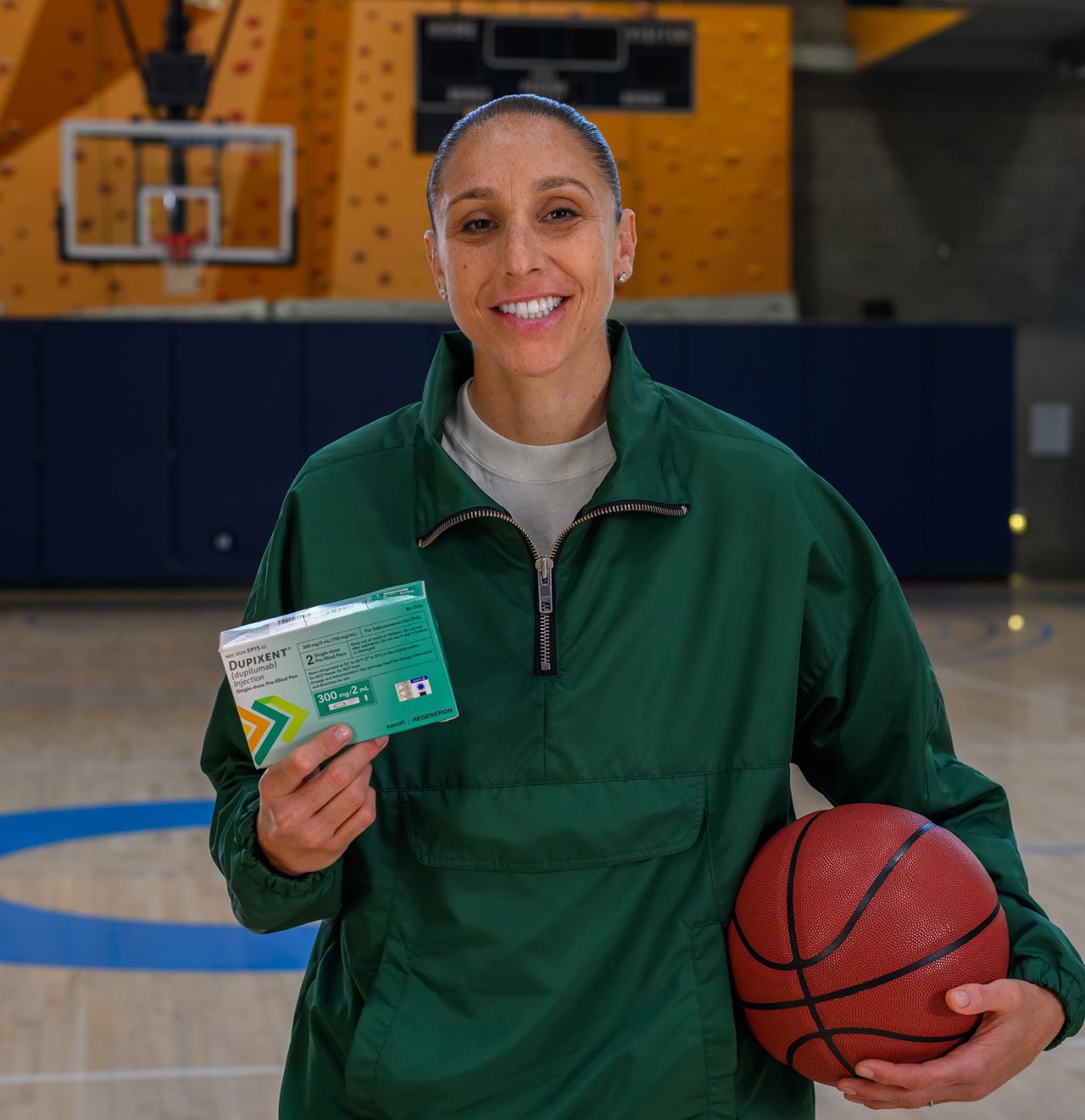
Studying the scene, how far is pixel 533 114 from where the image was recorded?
56.6 inches

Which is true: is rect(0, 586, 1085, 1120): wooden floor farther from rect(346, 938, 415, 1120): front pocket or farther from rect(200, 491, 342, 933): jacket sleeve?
rect(200, 491, 342, 933): jacket sleeve

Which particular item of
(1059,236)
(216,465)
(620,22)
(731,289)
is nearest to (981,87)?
(1059,236)

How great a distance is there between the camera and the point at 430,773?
139cm

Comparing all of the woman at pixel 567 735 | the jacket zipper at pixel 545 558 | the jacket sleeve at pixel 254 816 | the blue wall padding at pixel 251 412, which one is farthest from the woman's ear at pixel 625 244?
the blue wall padding at pixel 251 412

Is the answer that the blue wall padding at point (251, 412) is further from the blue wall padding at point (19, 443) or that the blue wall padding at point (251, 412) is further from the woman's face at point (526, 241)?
the woman's face at point (526, 241)

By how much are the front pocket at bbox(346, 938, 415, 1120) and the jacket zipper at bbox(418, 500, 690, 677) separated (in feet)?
0.95

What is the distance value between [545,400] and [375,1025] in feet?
2.01

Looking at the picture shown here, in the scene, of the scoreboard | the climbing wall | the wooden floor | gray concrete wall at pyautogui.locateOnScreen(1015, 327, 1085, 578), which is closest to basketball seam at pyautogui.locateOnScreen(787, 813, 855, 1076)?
the wooden floor

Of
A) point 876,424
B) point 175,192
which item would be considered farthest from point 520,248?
point 876,424

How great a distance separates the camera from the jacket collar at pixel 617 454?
1385mm

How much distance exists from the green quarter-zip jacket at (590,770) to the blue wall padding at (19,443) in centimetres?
1118

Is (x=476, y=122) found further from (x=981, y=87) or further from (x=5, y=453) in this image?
(x=981, y=87)

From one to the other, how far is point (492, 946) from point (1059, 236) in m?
14.3

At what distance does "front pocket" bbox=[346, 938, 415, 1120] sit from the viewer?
4.38 feet
